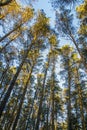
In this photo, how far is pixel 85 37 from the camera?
569 inches

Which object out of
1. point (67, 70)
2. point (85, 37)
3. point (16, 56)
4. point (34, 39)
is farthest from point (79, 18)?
point (16, 56)

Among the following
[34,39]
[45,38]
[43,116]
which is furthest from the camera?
[43,116]

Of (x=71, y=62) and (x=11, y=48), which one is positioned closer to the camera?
(x=11, y=48)

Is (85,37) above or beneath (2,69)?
beneath

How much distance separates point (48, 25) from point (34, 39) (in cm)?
207

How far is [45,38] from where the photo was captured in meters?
18.2

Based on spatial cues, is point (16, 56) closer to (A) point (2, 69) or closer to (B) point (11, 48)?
(B) point (11, 48)

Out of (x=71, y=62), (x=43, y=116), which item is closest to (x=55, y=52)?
(x=71, y=62)

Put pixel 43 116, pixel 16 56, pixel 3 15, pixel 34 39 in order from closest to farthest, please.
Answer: pixel 3 15, pixel 34 39, pixel 16 56, pixel 43 116

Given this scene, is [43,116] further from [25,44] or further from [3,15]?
[3,15]

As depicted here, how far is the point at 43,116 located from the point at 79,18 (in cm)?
1912

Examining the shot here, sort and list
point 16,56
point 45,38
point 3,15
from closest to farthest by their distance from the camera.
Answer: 1. point 3,15
2. point 45,38
3. point 16,56

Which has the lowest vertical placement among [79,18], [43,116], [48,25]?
[43,116]

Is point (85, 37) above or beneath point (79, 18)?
beneath
